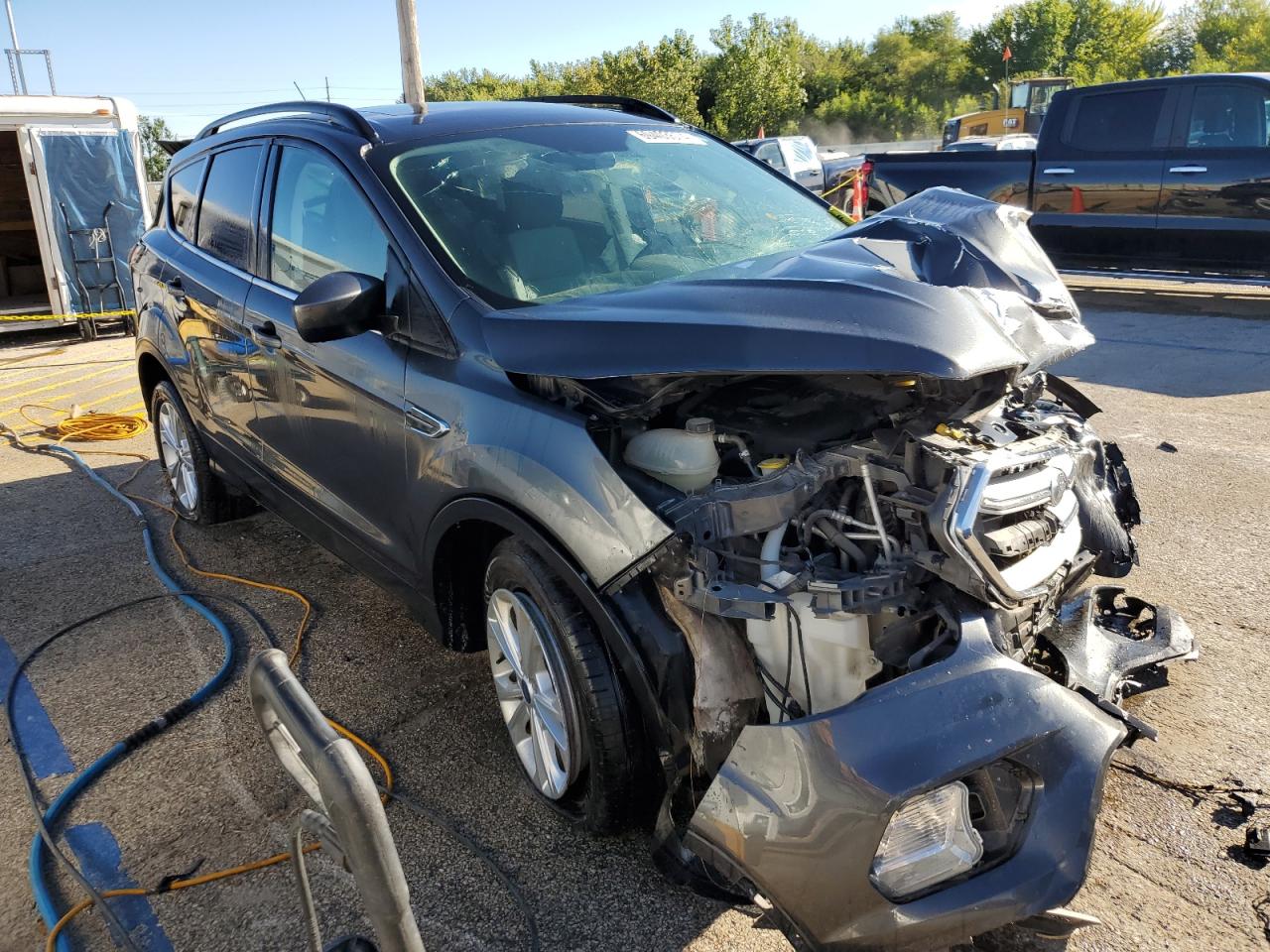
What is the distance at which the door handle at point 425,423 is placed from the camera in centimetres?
272

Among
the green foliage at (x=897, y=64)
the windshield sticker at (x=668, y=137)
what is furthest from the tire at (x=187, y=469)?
the green foliage at (x=897, y=64)

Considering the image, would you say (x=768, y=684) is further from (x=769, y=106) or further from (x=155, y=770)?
(x=769, y=106)

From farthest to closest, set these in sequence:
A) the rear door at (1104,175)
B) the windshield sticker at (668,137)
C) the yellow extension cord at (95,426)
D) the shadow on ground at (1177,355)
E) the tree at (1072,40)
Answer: the tree at (1072,40), the rear door at (1104,175), the yellow extension cord at (95,426), the shadow on ground at (1177,355), the windshield sticker at (668,137)

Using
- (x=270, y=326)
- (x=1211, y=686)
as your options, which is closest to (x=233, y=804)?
(x=270, y=326)

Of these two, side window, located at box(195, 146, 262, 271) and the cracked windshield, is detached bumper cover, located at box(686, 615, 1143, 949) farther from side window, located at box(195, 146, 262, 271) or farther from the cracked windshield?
side window, located at box(195, 146, 262, 271)

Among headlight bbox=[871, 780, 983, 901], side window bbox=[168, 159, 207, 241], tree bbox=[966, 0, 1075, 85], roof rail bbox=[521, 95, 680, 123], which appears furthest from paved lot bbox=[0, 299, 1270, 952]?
tree bbox=[966, 0, 1075, 85]

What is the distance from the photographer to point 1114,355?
793 centimetres

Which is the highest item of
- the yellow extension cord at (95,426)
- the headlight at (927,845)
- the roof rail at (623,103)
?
the roof rail at (623,103)

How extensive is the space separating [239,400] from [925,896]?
324 centimetres

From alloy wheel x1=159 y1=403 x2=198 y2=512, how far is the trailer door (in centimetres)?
750

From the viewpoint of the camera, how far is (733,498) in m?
2.21

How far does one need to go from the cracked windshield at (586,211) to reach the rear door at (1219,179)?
6617mm

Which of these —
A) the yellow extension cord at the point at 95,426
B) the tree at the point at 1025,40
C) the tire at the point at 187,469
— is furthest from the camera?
the tree at the point at 1025,40

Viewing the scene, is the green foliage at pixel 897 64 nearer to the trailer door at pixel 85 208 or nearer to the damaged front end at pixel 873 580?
the trailer door at pixel 85 208
